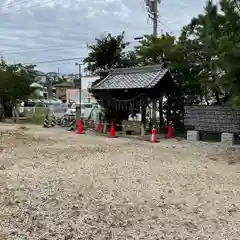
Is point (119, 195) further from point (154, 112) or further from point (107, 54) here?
point (107, 54)

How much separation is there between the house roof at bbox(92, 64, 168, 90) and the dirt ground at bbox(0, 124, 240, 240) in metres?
6.11

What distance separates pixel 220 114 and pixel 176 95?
402 centimetres

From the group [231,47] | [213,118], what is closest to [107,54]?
[213,118]

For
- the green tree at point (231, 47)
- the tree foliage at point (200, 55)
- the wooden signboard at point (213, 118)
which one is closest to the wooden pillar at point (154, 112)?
the tree foliage at point (200, 55)

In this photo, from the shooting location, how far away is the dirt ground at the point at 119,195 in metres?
5.44

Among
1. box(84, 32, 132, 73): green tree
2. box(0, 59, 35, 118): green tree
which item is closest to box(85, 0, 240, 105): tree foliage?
box(84, 32, 132, 73): green tree

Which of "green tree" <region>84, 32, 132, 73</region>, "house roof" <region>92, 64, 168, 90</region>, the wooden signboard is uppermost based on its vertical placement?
"green tree" <region>84, 32, 132, 73</region>

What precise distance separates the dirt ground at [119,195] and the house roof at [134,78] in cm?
611

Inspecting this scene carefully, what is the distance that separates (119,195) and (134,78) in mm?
12977

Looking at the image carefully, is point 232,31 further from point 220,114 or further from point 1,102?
point 1,102

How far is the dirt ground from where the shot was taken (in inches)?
214

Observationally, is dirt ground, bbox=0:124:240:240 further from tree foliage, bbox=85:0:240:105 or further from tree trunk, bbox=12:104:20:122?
tree trunk, bbox=12:104:20:122

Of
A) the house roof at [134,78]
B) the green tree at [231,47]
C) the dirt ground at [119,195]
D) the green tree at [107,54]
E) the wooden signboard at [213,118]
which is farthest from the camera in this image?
the green tree at [107,54]

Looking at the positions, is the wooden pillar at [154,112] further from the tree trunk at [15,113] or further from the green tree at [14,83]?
the tree trunk at [15,113]
